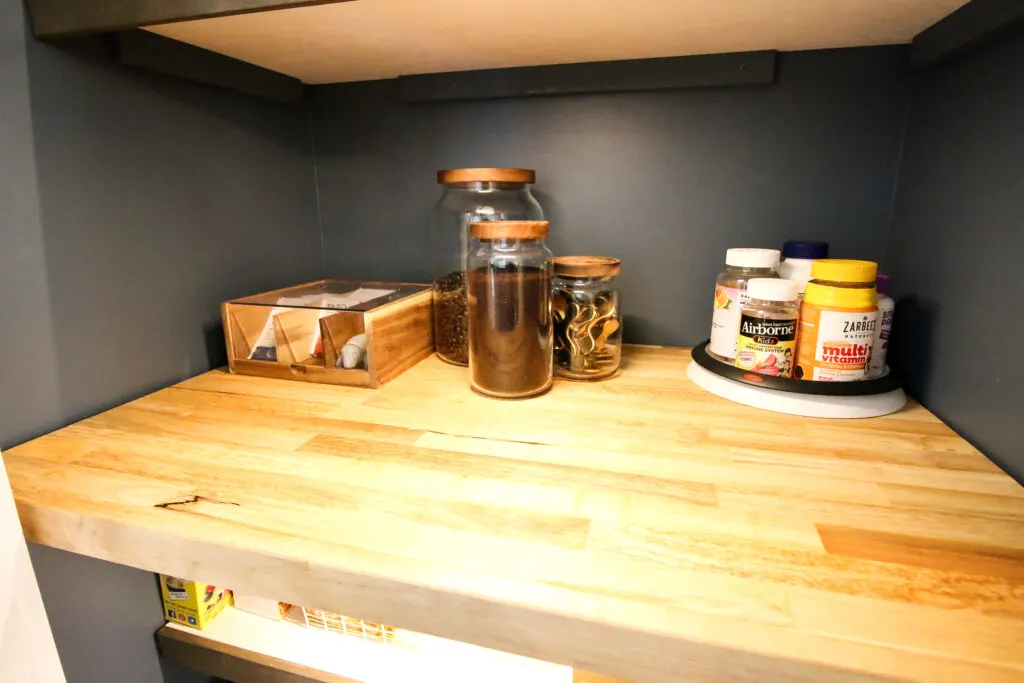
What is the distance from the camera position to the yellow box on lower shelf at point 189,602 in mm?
827

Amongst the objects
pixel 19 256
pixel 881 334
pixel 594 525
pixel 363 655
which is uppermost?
pixel 19 256

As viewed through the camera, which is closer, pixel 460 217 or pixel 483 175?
pixel 483 175

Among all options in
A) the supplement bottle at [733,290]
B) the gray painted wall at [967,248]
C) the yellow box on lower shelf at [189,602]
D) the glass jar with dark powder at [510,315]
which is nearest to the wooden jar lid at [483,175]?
the glass jar with dark powder at [510,315]

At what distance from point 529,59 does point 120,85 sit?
23.2 inches

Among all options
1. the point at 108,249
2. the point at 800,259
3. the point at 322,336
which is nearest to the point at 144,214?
the point at 108,249

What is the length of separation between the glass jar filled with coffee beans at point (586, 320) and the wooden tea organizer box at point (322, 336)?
253 mm

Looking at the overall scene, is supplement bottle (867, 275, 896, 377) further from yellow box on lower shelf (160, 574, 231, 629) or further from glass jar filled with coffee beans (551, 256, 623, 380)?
yellow box on lower shelf (160, 574, 231, 629)

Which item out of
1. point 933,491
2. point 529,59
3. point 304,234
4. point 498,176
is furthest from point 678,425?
point 304,234

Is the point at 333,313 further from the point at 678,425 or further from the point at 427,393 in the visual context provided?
the point at 678,425

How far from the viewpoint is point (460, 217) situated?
1.00 metres

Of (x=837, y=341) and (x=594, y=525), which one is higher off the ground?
(x=837, y=341)

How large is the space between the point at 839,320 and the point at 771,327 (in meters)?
0.08

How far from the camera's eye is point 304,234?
3.65ft

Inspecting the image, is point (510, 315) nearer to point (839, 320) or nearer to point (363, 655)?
point (839, 320)
